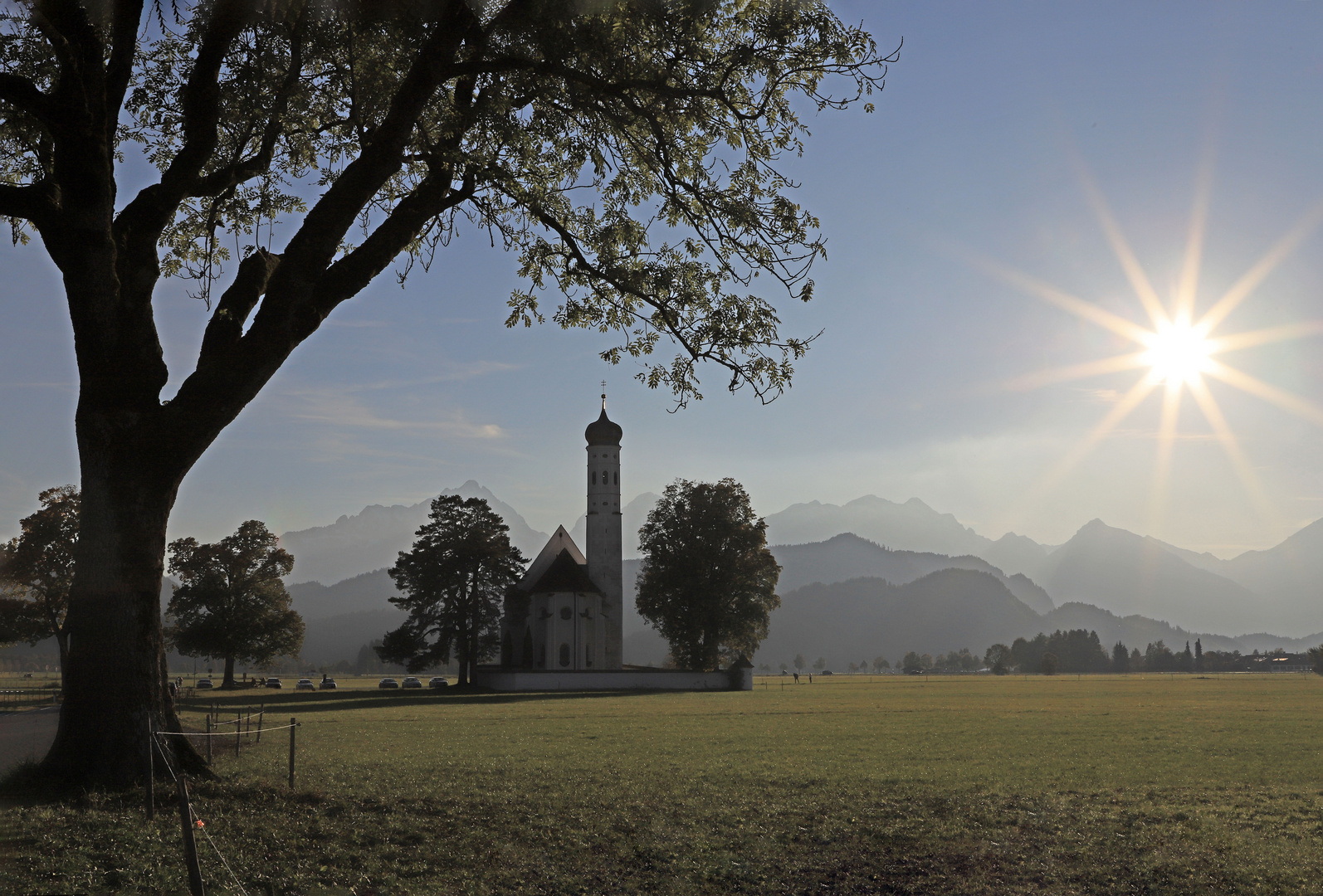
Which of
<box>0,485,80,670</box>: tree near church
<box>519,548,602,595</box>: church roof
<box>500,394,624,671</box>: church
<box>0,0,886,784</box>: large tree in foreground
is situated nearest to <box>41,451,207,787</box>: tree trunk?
<box>0,0,886,784</box>: large tree in foreground

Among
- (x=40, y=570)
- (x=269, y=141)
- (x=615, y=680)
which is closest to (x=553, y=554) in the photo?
(x=615, y=680)

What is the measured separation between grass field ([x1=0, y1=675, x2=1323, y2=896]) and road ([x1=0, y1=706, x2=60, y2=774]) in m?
3.15

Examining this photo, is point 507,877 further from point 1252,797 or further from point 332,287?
point 1252,797

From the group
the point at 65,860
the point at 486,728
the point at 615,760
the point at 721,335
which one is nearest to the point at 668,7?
the point at 721,335

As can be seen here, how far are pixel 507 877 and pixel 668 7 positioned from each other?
10.2 m

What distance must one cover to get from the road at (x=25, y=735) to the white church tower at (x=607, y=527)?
4760cm

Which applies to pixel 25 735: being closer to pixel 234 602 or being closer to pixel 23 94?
pixel 23 94

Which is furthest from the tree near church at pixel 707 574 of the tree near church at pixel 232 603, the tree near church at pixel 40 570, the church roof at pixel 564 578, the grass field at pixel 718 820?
the grass field at pixel 718 820

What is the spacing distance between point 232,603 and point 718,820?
2426 inches

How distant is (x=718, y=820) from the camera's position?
1241cm

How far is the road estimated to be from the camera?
1605 centimetres

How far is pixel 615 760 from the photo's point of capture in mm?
19672

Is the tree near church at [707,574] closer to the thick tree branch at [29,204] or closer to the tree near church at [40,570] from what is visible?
the tree near church at [40,570]

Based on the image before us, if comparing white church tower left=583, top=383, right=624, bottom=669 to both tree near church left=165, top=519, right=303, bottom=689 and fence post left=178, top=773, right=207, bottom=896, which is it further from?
fence post left=178, top=773, right=207, bottom=896
